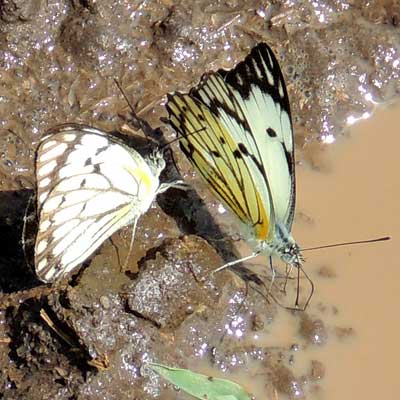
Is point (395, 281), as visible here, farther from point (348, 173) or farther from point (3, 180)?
point (3, 180)

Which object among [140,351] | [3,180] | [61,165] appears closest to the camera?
[61,165]

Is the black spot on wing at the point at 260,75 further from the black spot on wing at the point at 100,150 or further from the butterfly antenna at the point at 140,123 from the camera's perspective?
the butterfly antenna at the point at 140,123

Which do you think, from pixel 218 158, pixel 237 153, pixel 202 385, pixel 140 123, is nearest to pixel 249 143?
pixel 237 153

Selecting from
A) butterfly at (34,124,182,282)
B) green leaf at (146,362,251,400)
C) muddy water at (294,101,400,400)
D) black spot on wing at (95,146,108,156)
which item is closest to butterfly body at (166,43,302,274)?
butterfly at (34,124,182,282)

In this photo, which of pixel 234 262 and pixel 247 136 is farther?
pixel 234 262

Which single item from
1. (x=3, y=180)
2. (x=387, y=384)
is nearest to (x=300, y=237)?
(x=387, y=384)

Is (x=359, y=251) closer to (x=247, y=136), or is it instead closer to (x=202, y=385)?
(x=247, y=136)
